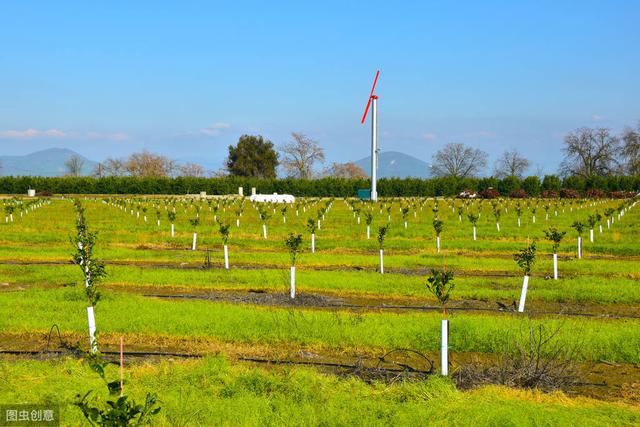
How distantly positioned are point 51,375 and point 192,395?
257cm

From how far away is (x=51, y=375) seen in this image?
980 centimetres

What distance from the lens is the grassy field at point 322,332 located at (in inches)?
342

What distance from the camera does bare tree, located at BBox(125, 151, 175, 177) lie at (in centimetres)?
13850

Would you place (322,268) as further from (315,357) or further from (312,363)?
(312,363)

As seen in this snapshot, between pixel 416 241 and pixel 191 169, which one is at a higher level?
pixel 191 169

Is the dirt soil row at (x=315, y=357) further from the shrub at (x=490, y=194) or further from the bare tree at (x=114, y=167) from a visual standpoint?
the bare tree at (x=114, y=167)

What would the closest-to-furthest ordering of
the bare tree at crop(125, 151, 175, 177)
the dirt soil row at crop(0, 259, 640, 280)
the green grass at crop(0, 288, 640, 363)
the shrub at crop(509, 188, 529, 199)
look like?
the green grass at crop(0, 288, 640, 363)
the dirt soil row at crop(0, 259, 640, 280)
the shrub at crop(509, 188, 529, 199)
the bare tree at crop(125, 151, 175, 177)

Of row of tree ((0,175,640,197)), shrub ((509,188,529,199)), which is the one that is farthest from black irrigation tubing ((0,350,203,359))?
row of tree ((0,175,640,197))

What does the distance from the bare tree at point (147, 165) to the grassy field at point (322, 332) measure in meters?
114

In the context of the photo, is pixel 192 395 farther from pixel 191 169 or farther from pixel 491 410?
pixel 191 169

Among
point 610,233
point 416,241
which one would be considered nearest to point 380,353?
point 416,241

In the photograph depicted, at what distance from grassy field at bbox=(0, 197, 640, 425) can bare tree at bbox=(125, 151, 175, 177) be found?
114383 mm

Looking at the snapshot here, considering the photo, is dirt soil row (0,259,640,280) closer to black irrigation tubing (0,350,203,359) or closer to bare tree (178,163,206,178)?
black irrigation tubing (0,350,203,359)

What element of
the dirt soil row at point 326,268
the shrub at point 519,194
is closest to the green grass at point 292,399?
the dirt soil row at point 326,268
